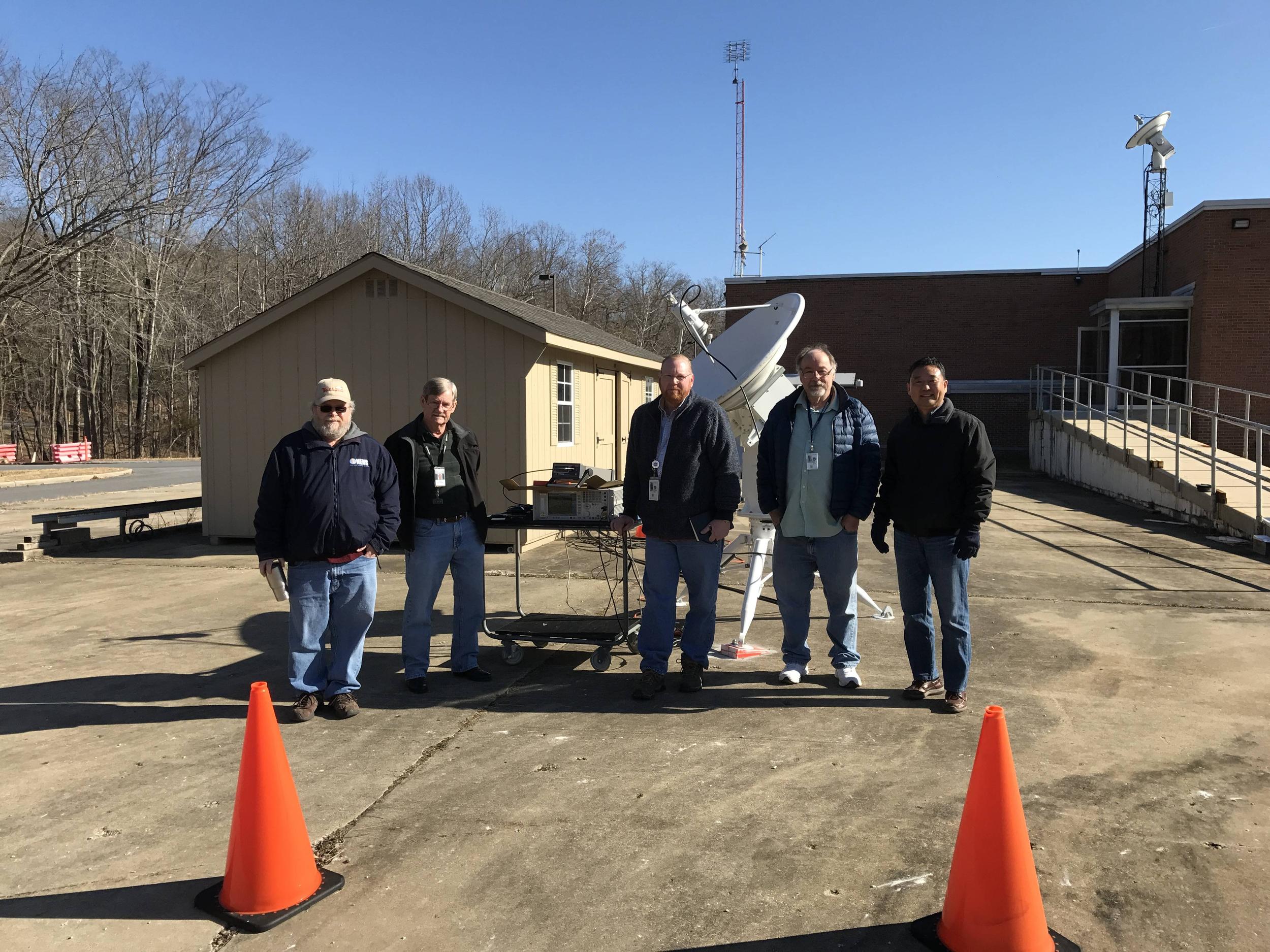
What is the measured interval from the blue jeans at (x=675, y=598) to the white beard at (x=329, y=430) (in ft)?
5.98

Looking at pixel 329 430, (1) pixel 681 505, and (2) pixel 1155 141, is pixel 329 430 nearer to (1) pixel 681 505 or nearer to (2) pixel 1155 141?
(1) pixel 681 505

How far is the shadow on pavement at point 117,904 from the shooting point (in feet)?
9.78

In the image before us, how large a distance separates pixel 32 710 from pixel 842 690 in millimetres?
4605

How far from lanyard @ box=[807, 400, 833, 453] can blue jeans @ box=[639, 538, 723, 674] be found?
2.55 ft

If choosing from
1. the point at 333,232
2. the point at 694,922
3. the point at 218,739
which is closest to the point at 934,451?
the point at 694,922

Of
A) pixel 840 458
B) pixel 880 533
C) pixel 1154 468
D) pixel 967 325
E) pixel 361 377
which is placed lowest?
pixel 1154 468

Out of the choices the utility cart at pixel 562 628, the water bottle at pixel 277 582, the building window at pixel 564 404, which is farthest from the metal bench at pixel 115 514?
the water bottle at pixel 277 582

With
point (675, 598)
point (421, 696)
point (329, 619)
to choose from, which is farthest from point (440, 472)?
point (675, 598)

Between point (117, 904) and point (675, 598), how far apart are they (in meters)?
3.09

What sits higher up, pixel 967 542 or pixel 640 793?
pixel 967 542

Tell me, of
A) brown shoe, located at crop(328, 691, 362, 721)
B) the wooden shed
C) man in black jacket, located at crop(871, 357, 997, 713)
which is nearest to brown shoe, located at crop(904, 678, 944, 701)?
man in black jacket, located at crop(871, 357, 997, 713)

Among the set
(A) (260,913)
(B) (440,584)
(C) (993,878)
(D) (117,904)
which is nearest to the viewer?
(C) (993,878)

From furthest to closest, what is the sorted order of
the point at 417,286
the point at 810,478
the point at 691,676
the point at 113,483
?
the point at 113,483 → the point at 417,286 → the point at 691,676 → the point at 810,478

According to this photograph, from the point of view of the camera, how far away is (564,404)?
41.2 ft
